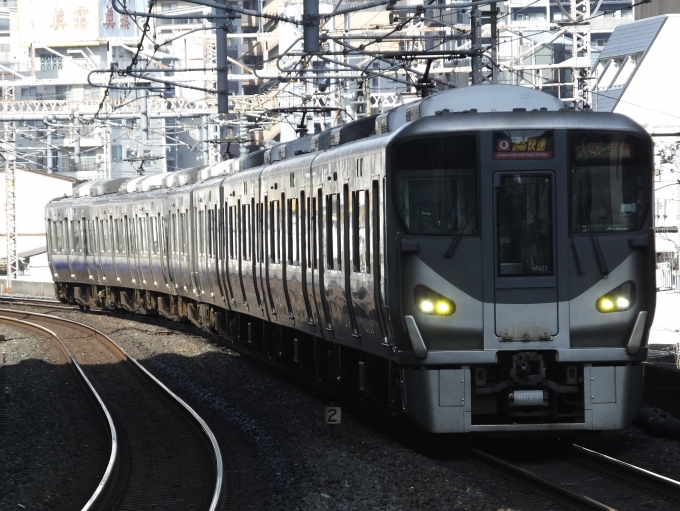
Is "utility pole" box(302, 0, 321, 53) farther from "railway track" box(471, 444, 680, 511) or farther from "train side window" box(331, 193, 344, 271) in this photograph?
"railway track" box(471, 444, 680, 511)

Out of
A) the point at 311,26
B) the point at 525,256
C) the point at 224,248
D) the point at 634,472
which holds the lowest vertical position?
the point at 634,472

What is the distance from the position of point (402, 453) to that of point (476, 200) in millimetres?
2122

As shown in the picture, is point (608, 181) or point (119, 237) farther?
point (119, 237)

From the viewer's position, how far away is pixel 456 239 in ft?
33.2

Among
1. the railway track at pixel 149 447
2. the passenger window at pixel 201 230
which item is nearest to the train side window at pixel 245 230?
the railway track at pixel 149 447

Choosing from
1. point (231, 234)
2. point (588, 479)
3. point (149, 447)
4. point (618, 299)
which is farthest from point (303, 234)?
point (588, 479)

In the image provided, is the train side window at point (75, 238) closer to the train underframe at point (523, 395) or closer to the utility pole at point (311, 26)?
the utility pole at point (311, 26)

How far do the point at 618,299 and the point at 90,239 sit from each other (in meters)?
23.6

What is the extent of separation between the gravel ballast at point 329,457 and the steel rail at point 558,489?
0.10 meters

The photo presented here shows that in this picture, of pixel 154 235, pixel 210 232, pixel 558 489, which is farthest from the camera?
pixel 154 235

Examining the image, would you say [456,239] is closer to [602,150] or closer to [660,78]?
[602,150]

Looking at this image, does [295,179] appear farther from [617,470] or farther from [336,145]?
[617,470]

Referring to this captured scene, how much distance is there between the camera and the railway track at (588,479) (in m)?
8.51

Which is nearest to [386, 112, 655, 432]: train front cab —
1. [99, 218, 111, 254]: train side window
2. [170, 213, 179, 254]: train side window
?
[170, 213, 179, 254]: train side window
